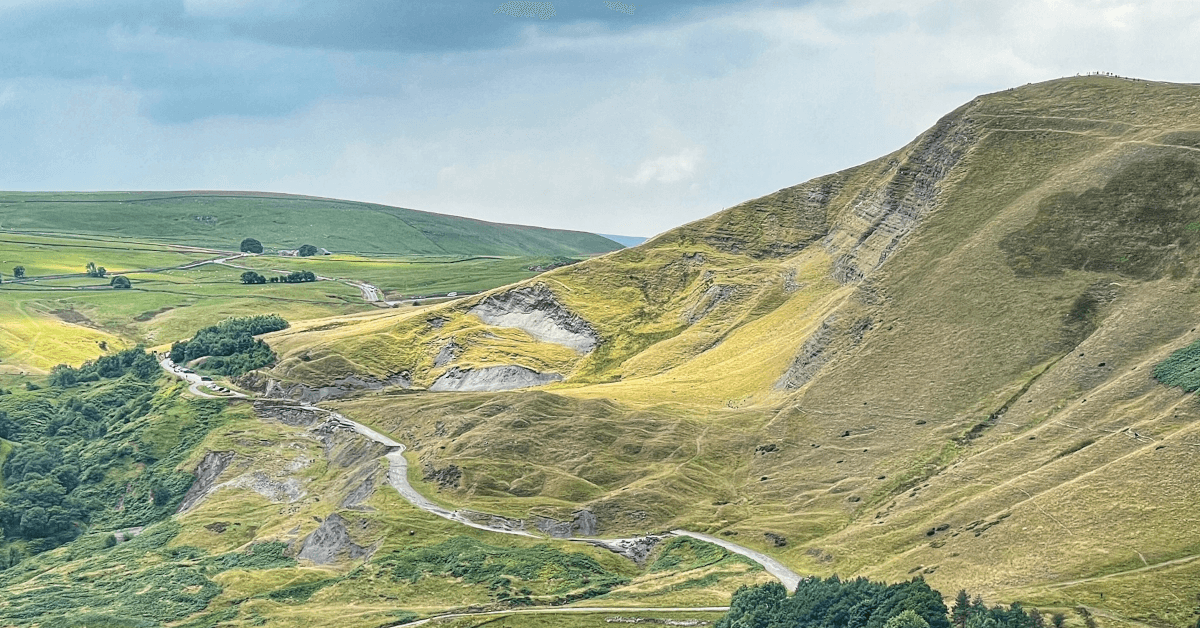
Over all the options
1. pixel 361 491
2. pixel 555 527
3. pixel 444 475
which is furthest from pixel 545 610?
pixel 361 491

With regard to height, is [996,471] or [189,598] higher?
[996,471]

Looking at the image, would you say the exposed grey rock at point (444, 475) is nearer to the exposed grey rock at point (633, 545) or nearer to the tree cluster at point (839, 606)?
the exposed grey rock at point (633, 545)

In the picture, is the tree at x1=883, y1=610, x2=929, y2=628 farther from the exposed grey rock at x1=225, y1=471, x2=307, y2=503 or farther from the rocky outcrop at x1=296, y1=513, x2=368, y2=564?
the exposed grey rock at x1=225, y1=471, x2=307, y2=503

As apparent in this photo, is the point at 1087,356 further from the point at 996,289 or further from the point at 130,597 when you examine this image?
the point at 130,597

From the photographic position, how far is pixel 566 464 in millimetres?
154125

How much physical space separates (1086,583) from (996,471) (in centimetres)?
2705

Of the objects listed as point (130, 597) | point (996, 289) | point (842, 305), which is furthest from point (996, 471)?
point (130, 597)

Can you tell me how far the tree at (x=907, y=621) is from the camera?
9225 centimetres

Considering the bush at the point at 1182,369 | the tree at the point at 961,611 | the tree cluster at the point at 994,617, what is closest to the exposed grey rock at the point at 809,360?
the bush at the point at 1182,369

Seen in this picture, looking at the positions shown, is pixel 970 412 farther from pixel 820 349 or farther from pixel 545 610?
pixel 545 610

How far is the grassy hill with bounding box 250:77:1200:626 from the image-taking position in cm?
11044

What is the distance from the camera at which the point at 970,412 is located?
14175 cm

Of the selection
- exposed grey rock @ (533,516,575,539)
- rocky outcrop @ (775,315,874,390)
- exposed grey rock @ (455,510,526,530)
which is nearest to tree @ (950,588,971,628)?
exposed grey rock @ (533,516,575,539)

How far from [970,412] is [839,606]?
49262mm
